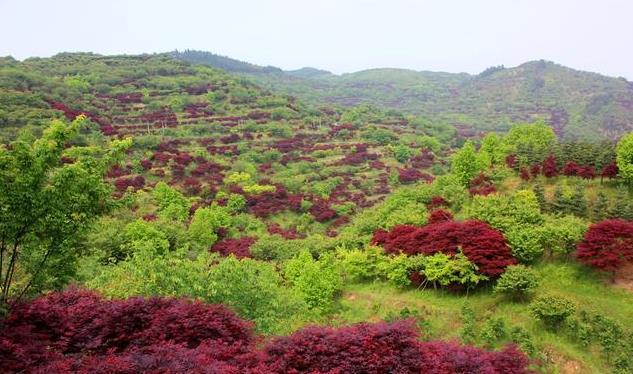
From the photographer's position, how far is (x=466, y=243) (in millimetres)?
23047

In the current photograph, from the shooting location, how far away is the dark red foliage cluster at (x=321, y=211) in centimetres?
5181

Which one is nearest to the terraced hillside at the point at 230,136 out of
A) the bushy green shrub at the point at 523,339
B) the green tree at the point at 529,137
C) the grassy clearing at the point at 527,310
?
the green tree at the point at 529,137

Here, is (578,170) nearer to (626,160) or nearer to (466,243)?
(626,160)

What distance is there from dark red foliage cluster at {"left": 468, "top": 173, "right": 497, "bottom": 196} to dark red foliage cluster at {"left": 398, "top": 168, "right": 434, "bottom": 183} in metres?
31.5

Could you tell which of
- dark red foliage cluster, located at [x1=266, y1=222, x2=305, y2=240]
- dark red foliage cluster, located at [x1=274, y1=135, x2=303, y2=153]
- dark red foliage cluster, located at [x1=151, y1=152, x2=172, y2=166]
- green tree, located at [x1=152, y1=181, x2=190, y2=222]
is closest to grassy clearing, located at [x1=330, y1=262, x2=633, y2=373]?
dark red foliage cluster, located at [x1=266, y1=222, x2=305, y2=240]

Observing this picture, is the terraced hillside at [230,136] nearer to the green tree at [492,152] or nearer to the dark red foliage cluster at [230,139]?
the dark red foliage cluster at [230,139]

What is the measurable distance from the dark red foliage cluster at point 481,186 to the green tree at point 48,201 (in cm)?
2585

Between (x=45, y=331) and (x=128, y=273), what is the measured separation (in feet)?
28.8

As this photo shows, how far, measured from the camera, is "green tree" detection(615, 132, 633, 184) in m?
27.7

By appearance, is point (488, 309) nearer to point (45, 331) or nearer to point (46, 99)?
point (45, 331)

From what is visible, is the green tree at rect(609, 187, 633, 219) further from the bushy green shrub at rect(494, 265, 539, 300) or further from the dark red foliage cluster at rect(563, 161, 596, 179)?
the bushy green shrub at rect(494, 265, 539, 300)

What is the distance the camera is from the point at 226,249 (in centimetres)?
3784

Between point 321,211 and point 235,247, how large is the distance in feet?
54.8

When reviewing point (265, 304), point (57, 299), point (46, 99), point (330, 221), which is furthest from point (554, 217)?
point (46, 99)
